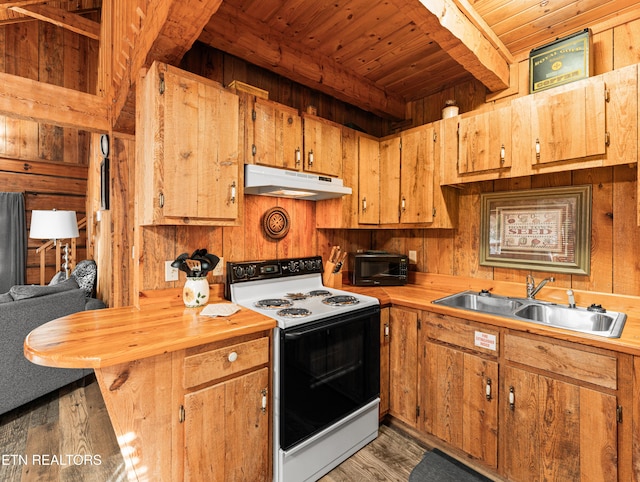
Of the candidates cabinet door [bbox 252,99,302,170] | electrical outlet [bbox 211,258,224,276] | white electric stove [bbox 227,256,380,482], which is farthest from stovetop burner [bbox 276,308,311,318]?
cabinet door [bbox 252,99,302,170]

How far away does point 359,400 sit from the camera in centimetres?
195

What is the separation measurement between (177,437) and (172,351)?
0.38 meters

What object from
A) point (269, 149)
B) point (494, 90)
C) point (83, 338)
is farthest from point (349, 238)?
point (83, 338)

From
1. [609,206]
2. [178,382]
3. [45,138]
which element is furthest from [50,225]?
[609,206]

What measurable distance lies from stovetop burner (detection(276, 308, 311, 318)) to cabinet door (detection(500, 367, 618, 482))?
1130 mm

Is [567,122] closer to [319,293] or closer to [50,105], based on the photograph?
[319,293]

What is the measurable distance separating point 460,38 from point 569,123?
0.78m

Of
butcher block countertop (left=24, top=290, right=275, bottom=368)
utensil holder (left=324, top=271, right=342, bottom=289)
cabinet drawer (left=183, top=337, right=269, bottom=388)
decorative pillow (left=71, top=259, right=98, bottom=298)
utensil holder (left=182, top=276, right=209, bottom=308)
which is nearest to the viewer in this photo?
butcher block countertop (left=24, top=290, right=275, bottom=368)

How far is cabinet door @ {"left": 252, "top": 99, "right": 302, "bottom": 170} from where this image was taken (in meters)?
1.95

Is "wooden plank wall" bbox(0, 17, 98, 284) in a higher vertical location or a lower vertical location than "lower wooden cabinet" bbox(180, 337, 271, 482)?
higher

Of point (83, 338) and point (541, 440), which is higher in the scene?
point (83, 338)

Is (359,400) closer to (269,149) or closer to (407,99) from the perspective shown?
(269,149)

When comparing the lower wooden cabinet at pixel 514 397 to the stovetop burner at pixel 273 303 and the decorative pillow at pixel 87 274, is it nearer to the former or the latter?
the stovetop burner at pixel 273 303

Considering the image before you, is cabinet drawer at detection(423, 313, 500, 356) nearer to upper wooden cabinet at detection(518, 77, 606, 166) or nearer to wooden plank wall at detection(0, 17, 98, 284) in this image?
upper wooden cabinet at detection(518, 77, 606, 166)
